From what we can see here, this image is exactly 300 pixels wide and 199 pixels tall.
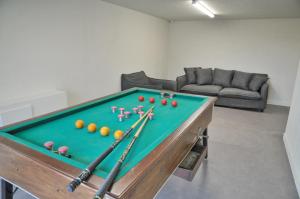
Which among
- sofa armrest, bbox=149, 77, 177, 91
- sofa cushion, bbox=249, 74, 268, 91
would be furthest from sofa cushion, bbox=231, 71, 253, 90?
sofa armrest, bbox=149, 77, 177, 91

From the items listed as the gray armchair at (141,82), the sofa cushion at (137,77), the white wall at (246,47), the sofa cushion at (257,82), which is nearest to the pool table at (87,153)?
the gray armchair at (141,82)

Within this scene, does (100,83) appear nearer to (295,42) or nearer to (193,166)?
(193,166)

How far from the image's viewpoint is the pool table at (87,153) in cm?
101

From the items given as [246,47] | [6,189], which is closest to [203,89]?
[246,47]

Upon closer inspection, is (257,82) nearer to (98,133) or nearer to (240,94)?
(240,94)

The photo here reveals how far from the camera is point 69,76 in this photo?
3439 millimetres

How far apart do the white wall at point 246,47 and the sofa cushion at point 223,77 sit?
48 cm

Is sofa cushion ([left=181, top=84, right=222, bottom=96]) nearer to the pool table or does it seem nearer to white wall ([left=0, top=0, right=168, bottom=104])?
white wall ([left=0, top=0, right=168, bottom=104])

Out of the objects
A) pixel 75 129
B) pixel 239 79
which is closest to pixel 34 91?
pixel 75 129

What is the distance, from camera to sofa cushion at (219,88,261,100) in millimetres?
4802

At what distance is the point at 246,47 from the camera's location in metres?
5.79

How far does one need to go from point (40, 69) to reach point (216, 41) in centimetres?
490

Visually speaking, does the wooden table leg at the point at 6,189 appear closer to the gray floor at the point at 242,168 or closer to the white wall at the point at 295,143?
the gray floor at the point at 242,168

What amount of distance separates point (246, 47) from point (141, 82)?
3175 millimetres
